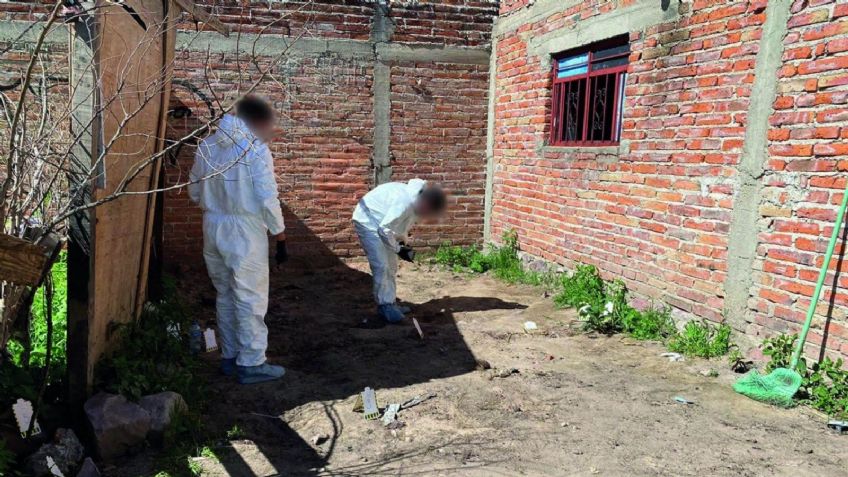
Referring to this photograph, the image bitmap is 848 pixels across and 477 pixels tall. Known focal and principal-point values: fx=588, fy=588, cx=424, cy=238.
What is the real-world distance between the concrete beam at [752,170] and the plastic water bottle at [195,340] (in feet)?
13.9

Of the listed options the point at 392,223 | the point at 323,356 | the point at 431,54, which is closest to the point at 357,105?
the point at 431,54

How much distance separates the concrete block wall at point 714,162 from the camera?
Result: 12.9 ft

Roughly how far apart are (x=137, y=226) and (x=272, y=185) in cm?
98

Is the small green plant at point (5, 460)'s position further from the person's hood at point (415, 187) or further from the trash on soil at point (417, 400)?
the person's hood at point (415, 187)

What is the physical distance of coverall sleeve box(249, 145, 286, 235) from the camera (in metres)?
4.03

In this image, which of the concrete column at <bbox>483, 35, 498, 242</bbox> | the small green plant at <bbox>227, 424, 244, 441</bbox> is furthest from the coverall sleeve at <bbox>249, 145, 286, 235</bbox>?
the concrete column at <bbox>483, 35, 498, 242</bbox>

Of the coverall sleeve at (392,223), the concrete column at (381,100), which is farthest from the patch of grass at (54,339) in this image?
the concrete column at (381,100)

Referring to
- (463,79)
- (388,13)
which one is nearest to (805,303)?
(463,79)

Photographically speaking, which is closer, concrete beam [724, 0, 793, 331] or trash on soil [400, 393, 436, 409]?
trash on soil [400, 393, 436, 409]

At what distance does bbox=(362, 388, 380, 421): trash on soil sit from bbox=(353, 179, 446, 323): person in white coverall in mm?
1868

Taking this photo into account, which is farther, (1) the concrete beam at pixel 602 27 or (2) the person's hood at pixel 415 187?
(2) the person's hood at pixel 415 187

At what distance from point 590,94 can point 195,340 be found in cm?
466

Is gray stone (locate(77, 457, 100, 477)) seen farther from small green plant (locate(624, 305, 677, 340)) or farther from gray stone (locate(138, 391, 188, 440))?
small green plant (locate(624, 305, 677, 340))

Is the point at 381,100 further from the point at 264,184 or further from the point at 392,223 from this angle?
the point at 264,184
